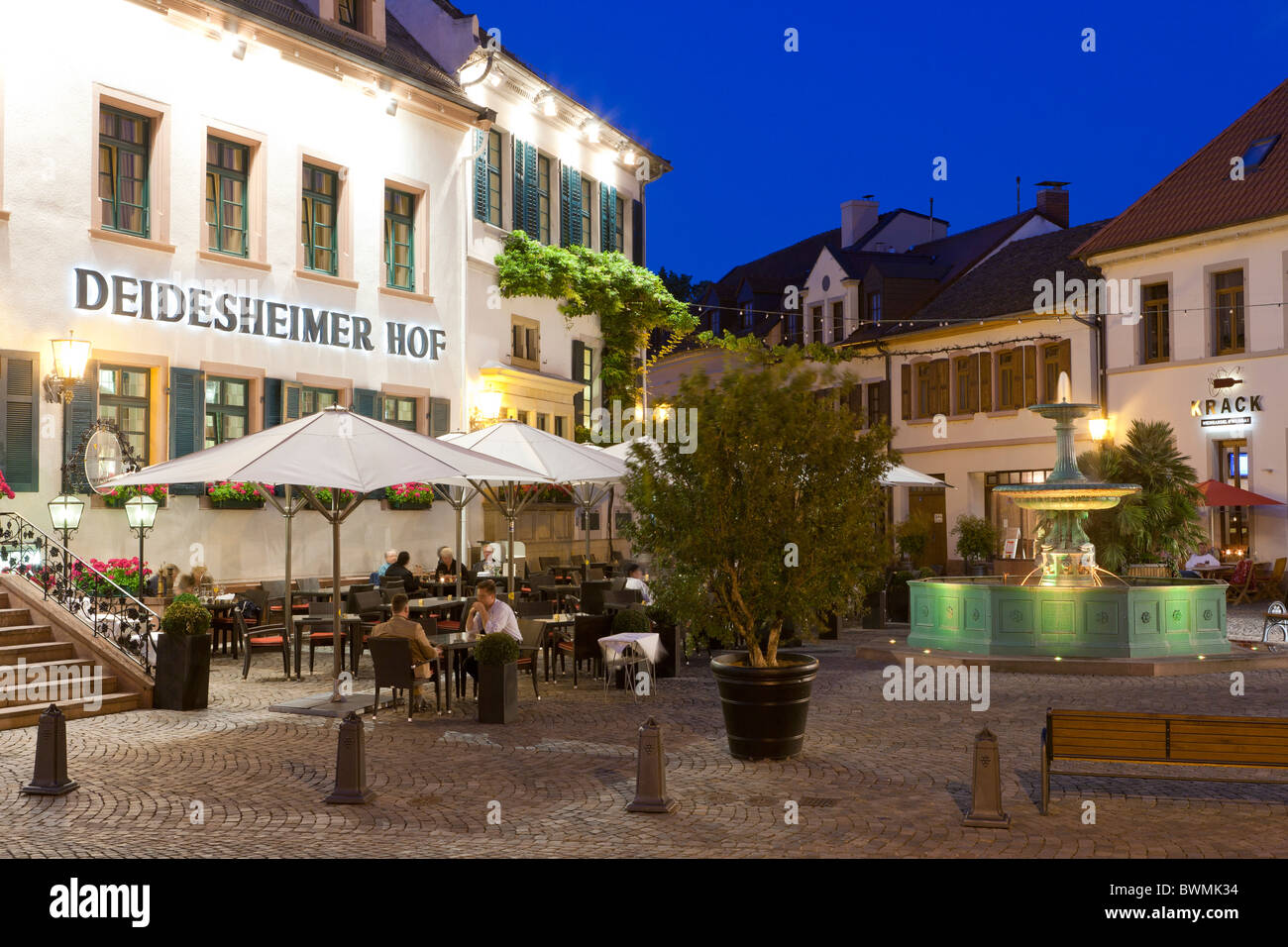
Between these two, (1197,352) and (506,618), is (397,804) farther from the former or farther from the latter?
(1197,352)

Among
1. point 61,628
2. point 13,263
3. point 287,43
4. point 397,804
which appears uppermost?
point 287,43

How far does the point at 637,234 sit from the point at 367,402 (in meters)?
11.3

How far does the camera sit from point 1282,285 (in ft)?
91.5

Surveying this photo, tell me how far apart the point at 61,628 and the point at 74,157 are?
753cm

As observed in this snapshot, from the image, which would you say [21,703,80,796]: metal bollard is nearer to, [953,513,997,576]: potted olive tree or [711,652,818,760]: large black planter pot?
[711,652,818,760]: large black planter pot

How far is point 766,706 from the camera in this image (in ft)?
33.3

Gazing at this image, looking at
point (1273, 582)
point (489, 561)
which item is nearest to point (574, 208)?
point (489, 561)

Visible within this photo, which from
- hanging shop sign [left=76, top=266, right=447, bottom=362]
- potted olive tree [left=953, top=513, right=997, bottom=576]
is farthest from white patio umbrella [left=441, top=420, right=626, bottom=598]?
potted olive tree [left=953, top=513, right=997, bottom=576]

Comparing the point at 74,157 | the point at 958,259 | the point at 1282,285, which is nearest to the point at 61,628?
the point at 74,157

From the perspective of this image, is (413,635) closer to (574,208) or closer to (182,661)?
(182,661)

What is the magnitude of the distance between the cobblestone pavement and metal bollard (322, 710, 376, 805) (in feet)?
0.30

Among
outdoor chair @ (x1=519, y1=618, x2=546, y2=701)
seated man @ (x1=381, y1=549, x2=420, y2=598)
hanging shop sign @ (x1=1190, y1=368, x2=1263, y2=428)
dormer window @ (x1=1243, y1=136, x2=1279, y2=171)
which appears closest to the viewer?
outdoor chair @ (x1=519, y1=618, x2=546, y2=701)

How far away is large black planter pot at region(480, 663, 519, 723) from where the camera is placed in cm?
1218

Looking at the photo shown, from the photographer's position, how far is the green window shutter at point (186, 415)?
19.2 metres
